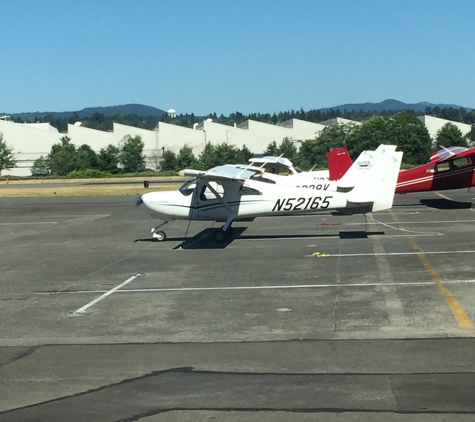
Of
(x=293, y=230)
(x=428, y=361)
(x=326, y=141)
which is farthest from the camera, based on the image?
(x=326, y=141)

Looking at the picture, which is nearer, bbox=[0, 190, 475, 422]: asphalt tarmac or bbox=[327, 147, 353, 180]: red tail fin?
bbox=[0, 190, 475, 422]: asphalt tarmac

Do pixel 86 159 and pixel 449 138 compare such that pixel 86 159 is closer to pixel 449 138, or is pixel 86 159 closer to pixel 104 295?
pixel 449 138

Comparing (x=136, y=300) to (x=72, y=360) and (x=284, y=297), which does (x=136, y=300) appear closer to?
(x=284, y=297)

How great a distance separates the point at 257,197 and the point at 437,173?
11.9 meters

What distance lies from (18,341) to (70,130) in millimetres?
99019

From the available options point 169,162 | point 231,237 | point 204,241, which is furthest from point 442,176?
point 169,162

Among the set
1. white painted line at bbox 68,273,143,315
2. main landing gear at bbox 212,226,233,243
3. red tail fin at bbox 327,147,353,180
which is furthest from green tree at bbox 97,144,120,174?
white painted line at bbox 68,273,143,315

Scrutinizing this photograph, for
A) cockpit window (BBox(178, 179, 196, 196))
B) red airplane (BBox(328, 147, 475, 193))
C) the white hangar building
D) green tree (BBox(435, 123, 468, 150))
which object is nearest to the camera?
cockpit window (BBox(178, 179, 196, 196))

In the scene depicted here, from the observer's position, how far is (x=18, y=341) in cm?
1030

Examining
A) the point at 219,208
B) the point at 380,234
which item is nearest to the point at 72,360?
the point at 219,208

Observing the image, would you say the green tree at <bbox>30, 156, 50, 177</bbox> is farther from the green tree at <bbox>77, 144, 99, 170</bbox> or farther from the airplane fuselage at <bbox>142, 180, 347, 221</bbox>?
the airplane fuselage at <bbox>142, 180, 347, 221</bbox>

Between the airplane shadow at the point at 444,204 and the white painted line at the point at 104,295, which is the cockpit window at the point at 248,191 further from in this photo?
the airplane shadow at the point at 444,204

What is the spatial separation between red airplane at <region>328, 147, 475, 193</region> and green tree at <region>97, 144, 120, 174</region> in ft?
217

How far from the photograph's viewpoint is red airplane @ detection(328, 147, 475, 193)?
28.8 meters
